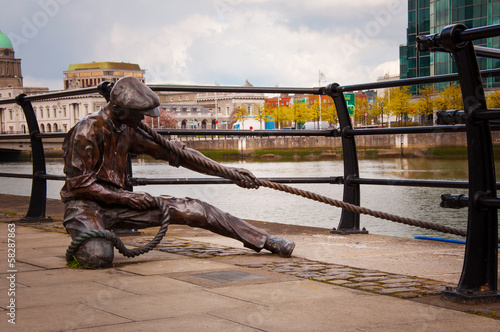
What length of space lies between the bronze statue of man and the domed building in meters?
149

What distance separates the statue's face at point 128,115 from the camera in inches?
188

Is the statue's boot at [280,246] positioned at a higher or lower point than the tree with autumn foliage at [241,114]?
lower

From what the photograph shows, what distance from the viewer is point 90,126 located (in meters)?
4.77

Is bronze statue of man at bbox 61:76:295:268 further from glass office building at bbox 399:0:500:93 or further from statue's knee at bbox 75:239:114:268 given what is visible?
glass office building at bbox 399:0:500:93

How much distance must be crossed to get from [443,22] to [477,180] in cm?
5915

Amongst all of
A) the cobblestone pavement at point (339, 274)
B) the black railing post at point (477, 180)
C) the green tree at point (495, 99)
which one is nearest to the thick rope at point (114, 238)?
the cobblestone pavement at point (339, 274)

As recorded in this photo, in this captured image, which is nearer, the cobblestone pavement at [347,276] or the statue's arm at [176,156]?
the cobblestone pavement at [347,276]

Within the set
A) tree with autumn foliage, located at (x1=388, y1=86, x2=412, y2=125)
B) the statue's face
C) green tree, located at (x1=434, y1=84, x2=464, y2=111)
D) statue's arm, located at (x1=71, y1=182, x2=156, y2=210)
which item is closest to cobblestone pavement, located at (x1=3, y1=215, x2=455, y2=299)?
statue's arm, located at (x1=71, y1=182, x2=156, y2=210)

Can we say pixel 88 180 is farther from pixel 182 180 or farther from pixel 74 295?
pixel 182 180

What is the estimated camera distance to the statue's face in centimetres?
477

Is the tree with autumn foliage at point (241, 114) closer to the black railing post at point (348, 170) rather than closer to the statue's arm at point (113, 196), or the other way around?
the black railing post at point (348, 170)

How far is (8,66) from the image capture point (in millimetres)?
148500

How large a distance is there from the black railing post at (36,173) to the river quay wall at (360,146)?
4069cm

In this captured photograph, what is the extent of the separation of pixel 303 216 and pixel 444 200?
42.0ft
